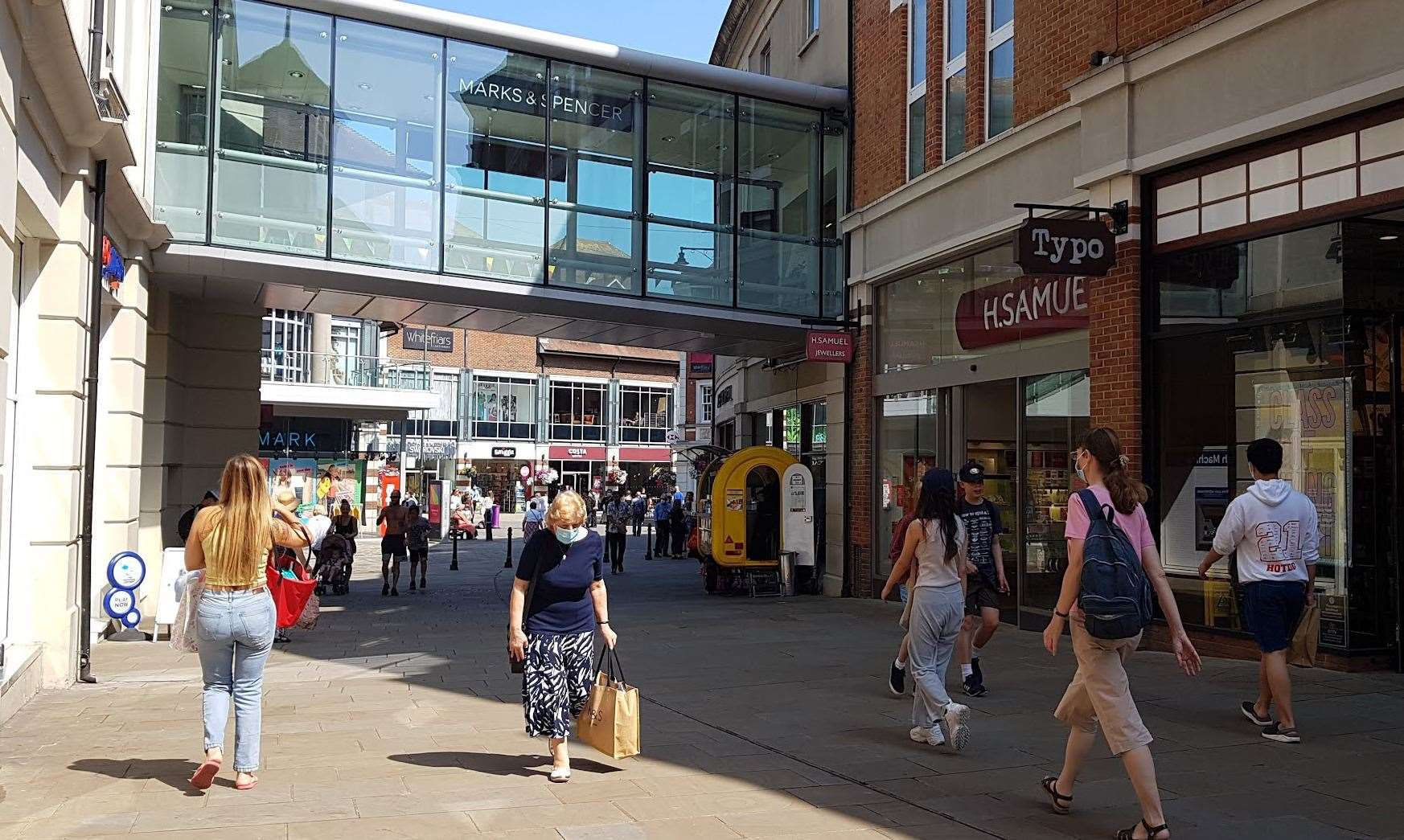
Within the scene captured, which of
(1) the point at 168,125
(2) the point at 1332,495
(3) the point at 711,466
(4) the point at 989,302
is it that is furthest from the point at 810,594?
(1) the point at 168,125

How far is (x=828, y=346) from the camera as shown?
18.1m

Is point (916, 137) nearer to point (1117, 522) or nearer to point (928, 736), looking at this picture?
point (928, 736)

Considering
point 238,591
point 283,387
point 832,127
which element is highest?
point 832,127

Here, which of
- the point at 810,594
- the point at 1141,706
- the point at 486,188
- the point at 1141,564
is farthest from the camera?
the point at 810,594

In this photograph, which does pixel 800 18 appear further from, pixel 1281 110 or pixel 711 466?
pixel 1281 110

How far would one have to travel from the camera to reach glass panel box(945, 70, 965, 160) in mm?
15438

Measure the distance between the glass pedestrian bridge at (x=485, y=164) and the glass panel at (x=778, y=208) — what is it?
3 cm

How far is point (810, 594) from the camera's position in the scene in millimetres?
18703

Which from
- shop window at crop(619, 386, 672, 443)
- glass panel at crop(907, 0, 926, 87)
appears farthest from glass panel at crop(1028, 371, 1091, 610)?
shop window at crop(619, 386, 672, 443)

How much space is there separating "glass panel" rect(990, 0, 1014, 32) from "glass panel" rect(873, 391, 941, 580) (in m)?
4.89

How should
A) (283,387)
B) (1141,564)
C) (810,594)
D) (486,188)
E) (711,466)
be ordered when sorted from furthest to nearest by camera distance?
(283,387) < (711,466) < (810,594) < (486,188) < (1141,564)

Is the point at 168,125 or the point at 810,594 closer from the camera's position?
the point at 168,125

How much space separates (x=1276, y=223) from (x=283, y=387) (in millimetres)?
29383

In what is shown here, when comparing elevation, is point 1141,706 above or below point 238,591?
below
